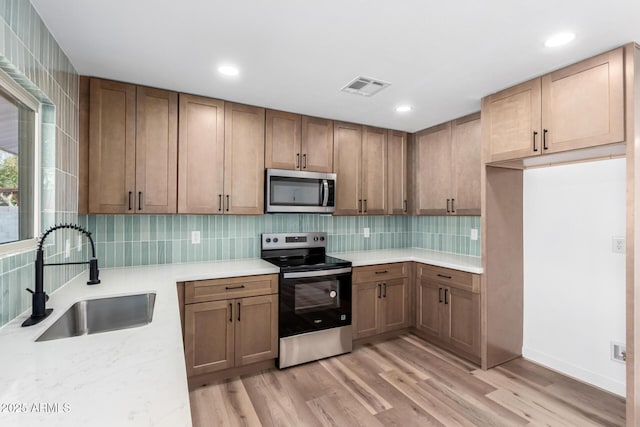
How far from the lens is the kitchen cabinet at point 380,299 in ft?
9.88

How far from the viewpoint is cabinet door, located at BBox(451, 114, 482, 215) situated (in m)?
2.91

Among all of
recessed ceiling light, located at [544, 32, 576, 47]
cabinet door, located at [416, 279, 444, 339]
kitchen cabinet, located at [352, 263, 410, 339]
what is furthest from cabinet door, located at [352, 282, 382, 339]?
recessed ceiling light, located at [544, 32, 576, 47]

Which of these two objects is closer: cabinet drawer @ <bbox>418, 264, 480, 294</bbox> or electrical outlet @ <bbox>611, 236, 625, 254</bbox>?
electrical outlet @ <bbox>611, 236, 625, 254</bbox>

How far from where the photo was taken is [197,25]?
163cm

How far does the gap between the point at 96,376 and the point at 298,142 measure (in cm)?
245

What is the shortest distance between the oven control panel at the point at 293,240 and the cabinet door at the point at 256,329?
0.66 metres

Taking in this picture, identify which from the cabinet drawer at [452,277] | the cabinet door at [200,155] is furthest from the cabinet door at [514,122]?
the cabinet door at [200,155]

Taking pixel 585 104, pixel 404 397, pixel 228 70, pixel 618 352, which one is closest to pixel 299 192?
pixel 228 70

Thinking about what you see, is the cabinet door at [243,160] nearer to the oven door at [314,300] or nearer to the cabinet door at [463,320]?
the oven door at [314,300]

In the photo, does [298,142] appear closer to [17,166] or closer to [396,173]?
Answer: [396,173]

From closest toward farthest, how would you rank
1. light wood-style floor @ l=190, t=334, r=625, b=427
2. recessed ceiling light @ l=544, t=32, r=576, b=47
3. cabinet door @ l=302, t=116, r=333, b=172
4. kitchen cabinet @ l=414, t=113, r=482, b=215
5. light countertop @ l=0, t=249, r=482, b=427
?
light countertop @ l=0, t=249, r=482, b=427 → recessed ceiling light @ l=544, t=32, r=576, b=47 → light wood-style floor @ l=190, t=334, r=625, b=427 → kitchen cabinet @ l=414, t=113, r=482, b=215 → cabinet door @ l=302, t=116, r=333, b=172

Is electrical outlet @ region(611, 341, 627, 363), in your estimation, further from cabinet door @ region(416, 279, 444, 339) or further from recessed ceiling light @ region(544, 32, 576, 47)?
recessed ceiling light @ region(544, 32, 576, 47)

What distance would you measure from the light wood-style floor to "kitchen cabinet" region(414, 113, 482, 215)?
1.43 metres

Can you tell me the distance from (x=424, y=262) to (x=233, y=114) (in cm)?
232
